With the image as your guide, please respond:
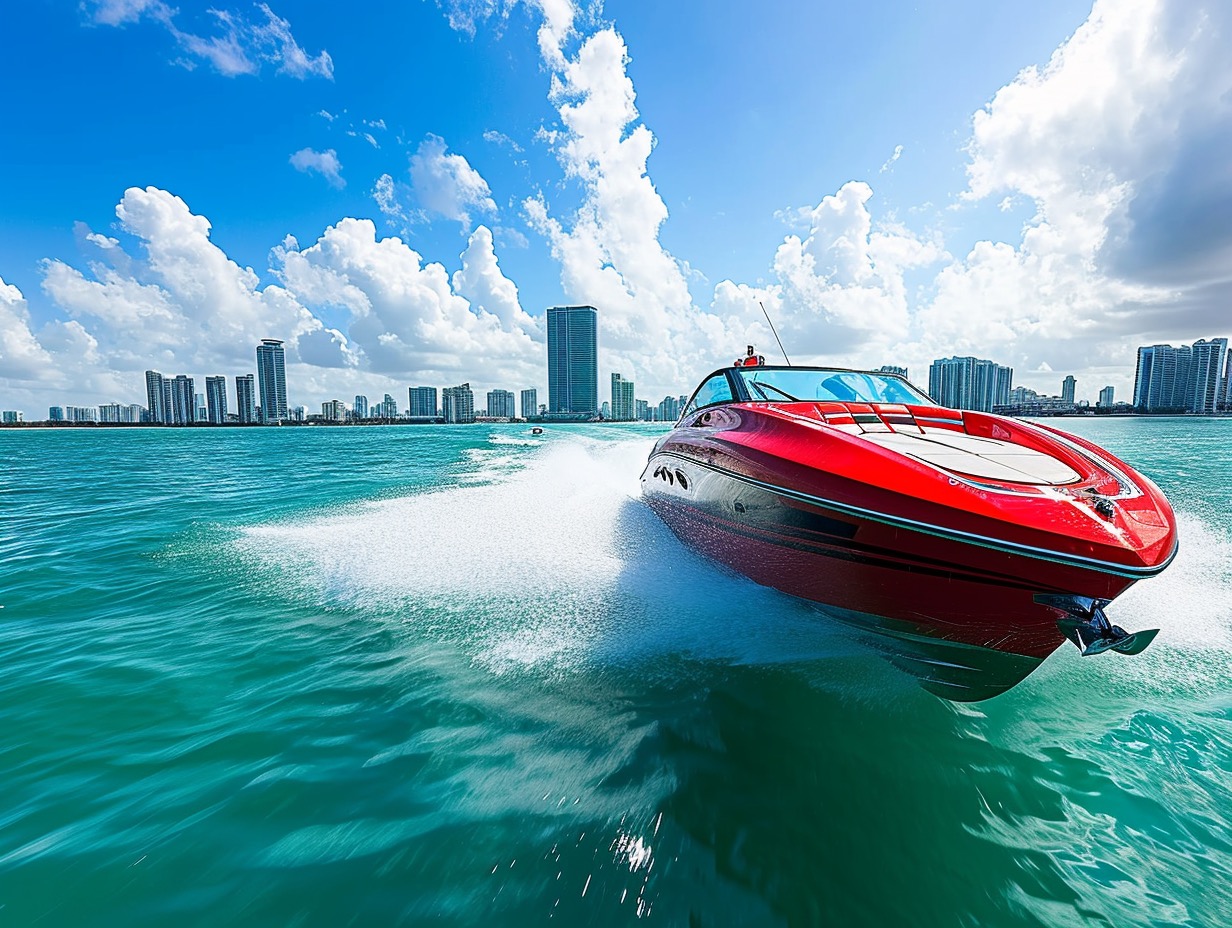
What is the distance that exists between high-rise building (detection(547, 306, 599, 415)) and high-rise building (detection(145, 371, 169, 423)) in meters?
117

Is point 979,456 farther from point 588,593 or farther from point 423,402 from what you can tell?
point 423,402

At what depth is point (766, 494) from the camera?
3.33 m

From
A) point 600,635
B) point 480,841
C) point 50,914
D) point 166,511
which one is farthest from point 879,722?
point 166,511

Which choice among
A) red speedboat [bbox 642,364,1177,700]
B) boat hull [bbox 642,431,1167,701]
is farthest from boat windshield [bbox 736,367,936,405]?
boat hull [bbox 642,431,1167,701]

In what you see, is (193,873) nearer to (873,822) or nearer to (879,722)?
(873,822)

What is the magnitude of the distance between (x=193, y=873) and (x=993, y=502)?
12.5 ft

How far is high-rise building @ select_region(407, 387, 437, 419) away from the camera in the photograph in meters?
146

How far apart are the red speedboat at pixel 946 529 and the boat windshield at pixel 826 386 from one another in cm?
54

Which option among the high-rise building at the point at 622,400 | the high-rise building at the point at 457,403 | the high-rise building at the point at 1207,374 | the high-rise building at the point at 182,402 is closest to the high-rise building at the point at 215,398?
the high-rise building at the point at 182,402

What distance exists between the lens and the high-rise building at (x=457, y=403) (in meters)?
138

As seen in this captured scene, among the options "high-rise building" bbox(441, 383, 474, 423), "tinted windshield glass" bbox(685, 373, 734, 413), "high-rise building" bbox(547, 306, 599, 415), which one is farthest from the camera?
"high-rise building" bbox(441, 383, 474, 423)

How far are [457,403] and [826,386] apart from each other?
14390 cm

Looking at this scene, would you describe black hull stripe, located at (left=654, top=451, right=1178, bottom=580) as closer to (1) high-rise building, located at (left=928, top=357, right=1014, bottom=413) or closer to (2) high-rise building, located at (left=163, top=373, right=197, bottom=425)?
(1) high-rise building, located at (left=928, top=357, right=1014, bottom=413)

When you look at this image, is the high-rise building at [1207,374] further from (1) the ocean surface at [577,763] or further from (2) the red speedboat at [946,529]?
(2) the red speedboat at [946,529]
